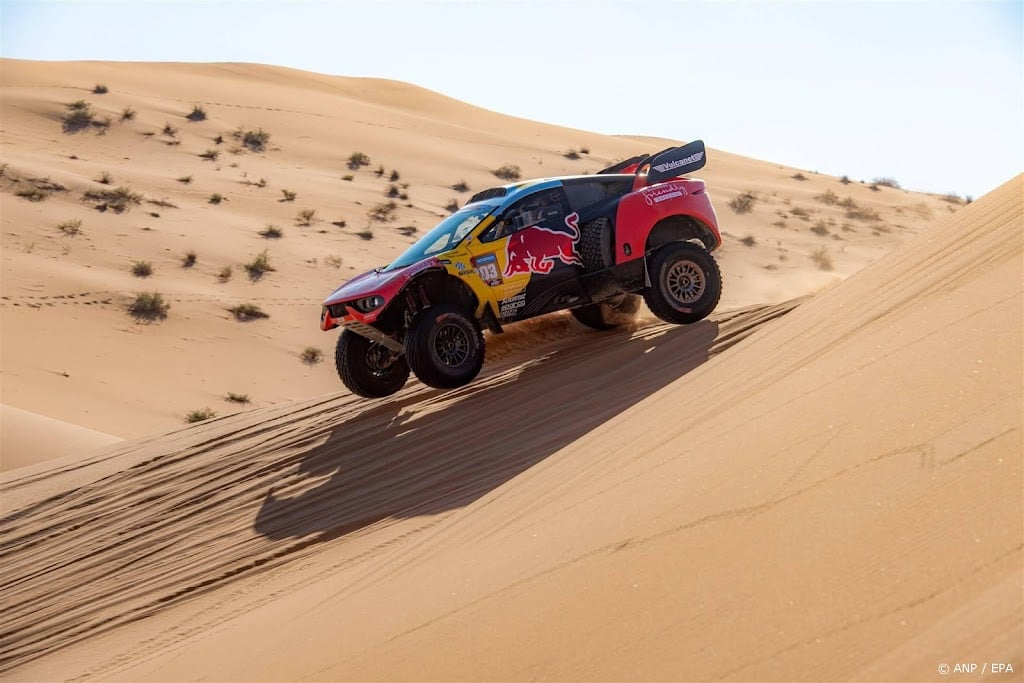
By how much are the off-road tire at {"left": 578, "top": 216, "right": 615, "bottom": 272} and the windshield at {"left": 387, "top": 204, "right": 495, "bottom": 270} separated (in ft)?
3.20

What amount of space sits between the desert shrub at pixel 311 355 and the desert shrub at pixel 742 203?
16.8 meters

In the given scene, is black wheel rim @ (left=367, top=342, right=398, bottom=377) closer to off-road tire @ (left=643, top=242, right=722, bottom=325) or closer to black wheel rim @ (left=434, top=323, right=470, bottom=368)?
black wheel rim @ (left=434, top=323, right=470, bottom=368)

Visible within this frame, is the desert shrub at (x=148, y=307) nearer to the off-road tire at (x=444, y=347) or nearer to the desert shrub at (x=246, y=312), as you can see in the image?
the desert shrub at (x=246, y=312)

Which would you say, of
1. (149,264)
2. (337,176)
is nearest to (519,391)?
(149,264)

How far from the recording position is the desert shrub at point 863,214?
112 ft

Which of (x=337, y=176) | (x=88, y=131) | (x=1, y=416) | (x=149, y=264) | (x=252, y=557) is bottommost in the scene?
(x=252, y=557)

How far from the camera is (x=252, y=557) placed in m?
7.86

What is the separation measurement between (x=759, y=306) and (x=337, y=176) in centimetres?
2428

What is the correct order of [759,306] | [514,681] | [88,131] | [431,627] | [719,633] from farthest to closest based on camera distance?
1. [88,131]
2. [759,306]
3. [431,627]
4. [514,681]
5. [719,633]

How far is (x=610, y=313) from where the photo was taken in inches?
469

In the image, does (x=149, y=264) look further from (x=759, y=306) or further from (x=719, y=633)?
(x=719, y=633)

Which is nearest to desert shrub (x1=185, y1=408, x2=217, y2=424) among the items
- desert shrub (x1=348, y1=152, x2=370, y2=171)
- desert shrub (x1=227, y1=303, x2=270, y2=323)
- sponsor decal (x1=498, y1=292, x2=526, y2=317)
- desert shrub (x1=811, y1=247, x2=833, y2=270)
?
desert shrub (x1=227, y1=303, x2=270, y2=323)

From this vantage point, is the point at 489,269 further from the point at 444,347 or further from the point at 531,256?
→ the point at 444,347

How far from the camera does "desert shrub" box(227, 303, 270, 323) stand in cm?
2089
